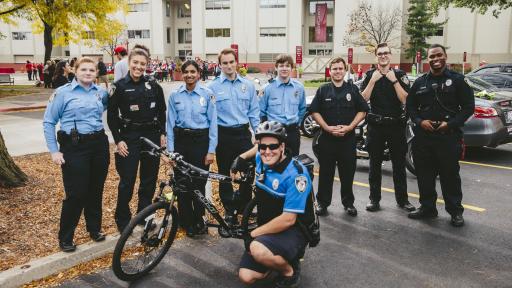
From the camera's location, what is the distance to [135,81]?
15.7 feet

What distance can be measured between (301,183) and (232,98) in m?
2.07

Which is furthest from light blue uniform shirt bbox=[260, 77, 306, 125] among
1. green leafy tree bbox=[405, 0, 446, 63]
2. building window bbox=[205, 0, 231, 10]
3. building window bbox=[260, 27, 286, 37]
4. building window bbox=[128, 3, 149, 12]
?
building window bbox=[128, 3, 149, 12]

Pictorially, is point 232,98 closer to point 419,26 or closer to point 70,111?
point 70,111

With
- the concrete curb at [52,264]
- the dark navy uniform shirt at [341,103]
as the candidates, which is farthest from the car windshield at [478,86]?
the concrete curb at [52,264]

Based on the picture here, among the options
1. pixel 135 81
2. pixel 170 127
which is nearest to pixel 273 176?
pixel 170 127

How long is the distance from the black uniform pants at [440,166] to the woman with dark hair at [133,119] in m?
3.20

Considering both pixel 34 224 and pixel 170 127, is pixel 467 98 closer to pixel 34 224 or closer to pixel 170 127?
pixel 170 127

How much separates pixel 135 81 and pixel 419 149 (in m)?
3.51

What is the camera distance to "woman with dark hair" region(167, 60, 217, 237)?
485 centimetres

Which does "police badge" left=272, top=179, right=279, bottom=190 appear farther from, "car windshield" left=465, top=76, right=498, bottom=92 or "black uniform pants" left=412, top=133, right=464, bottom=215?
"car windshield" left=465, top=76, right=498, bottom=92

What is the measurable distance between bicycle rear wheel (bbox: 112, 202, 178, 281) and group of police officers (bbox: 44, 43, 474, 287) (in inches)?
14.6

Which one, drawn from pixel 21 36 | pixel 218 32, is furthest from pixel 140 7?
Result: pixel 21 36

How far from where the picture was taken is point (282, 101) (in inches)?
224

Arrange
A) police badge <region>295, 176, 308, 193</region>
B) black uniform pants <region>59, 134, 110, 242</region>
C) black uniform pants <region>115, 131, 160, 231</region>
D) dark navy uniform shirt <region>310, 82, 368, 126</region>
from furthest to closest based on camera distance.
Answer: dark navy uniform shirt <region>310, 82, 368, 126</region>, black uniform pants <region>115, 131, 160, 231</region>, black uniform pants <region>59, 134, 110, 242</region>, police badge <region>295, 176, 308, 193</region>
